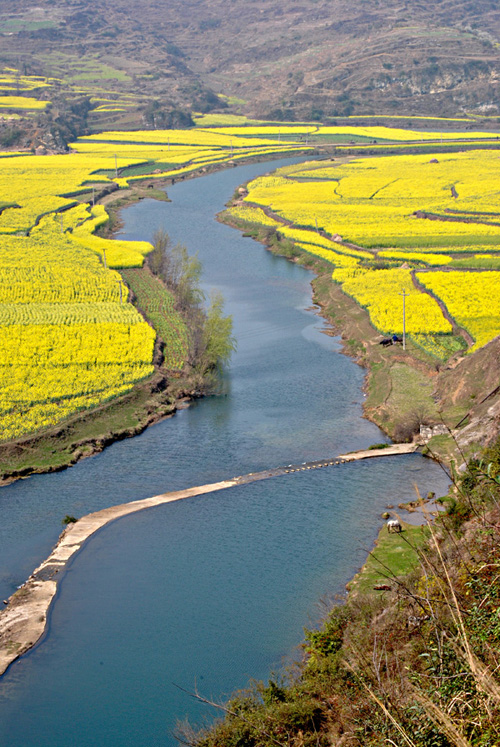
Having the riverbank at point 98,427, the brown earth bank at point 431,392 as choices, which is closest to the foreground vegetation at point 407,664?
the brown earth bank at point 431,392

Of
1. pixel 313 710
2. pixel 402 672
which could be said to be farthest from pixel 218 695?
pixel 402 672

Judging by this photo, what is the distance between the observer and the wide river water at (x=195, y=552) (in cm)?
2403

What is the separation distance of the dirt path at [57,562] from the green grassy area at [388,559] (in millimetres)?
6800

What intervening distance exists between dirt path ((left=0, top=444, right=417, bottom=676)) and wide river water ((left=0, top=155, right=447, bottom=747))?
0.39m

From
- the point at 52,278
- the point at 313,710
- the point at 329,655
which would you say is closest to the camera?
the point at 313,710

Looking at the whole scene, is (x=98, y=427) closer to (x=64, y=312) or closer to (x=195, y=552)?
(x=195, y=552)

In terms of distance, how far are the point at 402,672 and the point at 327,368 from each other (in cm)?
3499

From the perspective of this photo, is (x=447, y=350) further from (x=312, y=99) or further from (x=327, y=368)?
(x=312, y=99)

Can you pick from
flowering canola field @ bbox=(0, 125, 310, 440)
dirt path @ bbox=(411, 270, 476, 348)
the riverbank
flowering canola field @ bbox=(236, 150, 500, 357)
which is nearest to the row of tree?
flowering canola field @ bbox=(0, 125, 310, 440)

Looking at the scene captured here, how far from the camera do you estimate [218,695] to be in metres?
23.7

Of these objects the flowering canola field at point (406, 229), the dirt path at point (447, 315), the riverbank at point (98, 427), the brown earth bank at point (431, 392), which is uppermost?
the flowering canola field at point (406, 229)

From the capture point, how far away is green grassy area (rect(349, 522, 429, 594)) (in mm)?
27809

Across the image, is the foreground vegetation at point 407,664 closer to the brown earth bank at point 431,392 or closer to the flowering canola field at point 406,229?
the brown earth bank at point 431,392

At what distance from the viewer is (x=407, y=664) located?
15.3m
